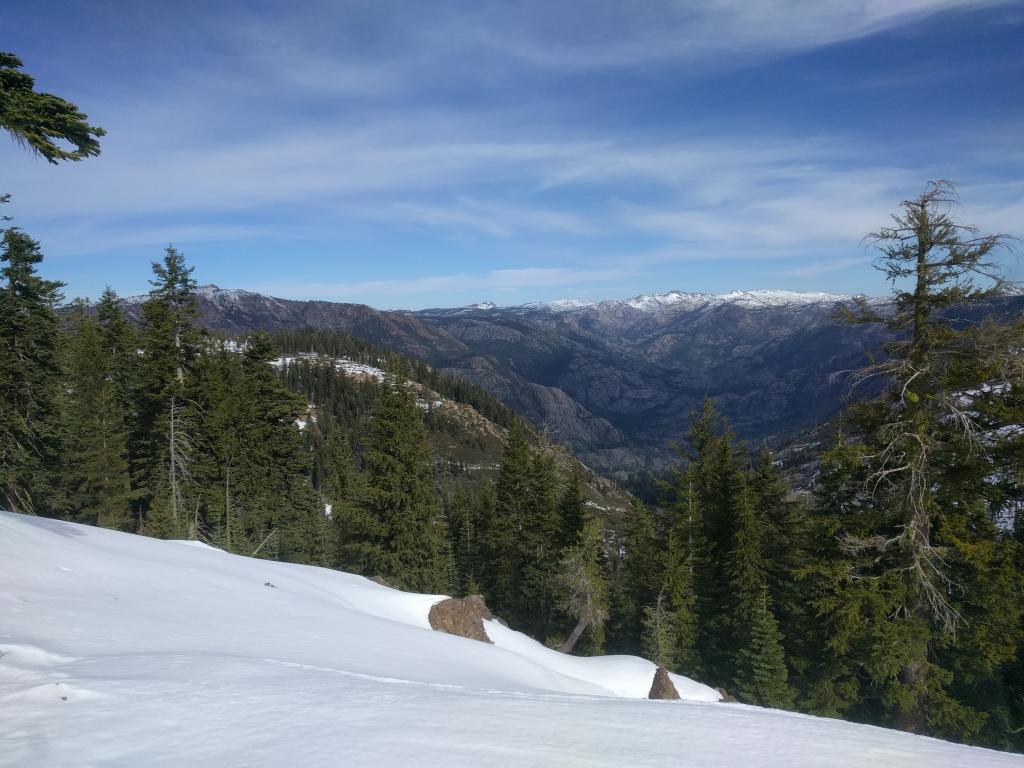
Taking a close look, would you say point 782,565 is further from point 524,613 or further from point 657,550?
point 524,613

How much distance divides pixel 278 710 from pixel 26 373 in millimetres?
28302

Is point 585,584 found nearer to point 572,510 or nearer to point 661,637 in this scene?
point 661,637

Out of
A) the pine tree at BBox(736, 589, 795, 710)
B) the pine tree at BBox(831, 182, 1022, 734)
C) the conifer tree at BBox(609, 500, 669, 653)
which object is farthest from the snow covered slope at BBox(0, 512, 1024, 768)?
the conifer tree at BBox(609, 500, 669, 653)

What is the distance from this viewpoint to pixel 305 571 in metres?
16.2

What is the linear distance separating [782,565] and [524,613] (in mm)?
18172

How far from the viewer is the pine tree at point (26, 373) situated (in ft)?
76.9

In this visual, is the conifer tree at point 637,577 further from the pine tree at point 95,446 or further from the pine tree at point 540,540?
the pine tree at point 95,446

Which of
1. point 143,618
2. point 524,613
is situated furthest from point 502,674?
point 524,613

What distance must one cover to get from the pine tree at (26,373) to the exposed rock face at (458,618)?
62.6 ft

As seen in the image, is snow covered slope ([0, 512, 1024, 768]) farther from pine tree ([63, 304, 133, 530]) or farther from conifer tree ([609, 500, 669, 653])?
pine tree ([63, 304, 133, 530])

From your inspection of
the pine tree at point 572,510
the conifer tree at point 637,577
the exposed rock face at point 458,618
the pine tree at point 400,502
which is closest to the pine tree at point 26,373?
the pine tree at point 400,502

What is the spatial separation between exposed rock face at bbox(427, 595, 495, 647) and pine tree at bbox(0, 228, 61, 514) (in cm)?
1908

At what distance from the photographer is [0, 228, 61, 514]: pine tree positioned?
923 inches

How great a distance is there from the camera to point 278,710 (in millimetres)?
4504
